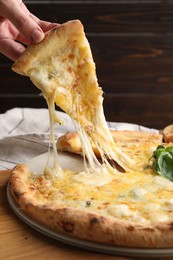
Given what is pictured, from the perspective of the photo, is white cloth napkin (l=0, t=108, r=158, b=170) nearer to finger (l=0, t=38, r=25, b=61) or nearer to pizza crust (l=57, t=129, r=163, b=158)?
pizza crust (l=57, t=129, r=163, b=158)

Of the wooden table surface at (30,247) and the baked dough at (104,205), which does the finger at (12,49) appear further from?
the wooden table surface at (30,247)

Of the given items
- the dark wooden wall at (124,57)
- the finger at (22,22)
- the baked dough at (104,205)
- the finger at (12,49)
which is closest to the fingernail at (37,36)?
the finger at (22,22)

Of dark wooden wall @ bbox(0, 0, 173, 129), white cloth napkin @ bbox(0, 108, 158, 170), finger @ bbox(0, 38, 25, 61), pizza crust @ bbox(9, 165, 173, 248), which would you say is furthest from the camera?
dark wooden wall @ bbox(0, 0, 173, 129)

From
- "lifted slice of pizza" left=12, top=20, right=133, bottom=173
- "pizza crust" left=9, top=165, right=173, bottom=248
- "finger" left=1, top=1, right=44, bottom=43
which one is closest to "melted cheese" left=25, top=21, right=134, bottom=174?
"lifted slice of pizza" left=12, top=20, right=133, bottom=173

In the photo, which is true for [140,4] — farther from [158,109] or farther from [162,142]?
[162,142]

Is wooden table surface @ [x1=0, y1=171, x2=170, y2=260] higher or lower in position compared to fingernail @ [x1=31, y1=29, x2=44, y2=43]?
lower

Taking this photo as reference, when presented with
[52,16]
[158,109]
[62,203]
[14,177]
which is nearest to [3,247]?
[62,203]

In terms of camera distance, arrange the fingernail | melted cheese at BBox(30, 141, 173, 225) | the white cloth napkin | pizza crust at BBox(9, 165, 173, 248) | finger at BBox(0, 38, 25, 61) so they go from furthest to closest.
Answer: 1. the white cloth napkin
2. finger at BBox(0, 38, 25, 61)
3. the fingernail
4. melted cheese at BBox(30, 141, 173, 225)
5. pizza crust at BBox(9, 165, 173, 248)
